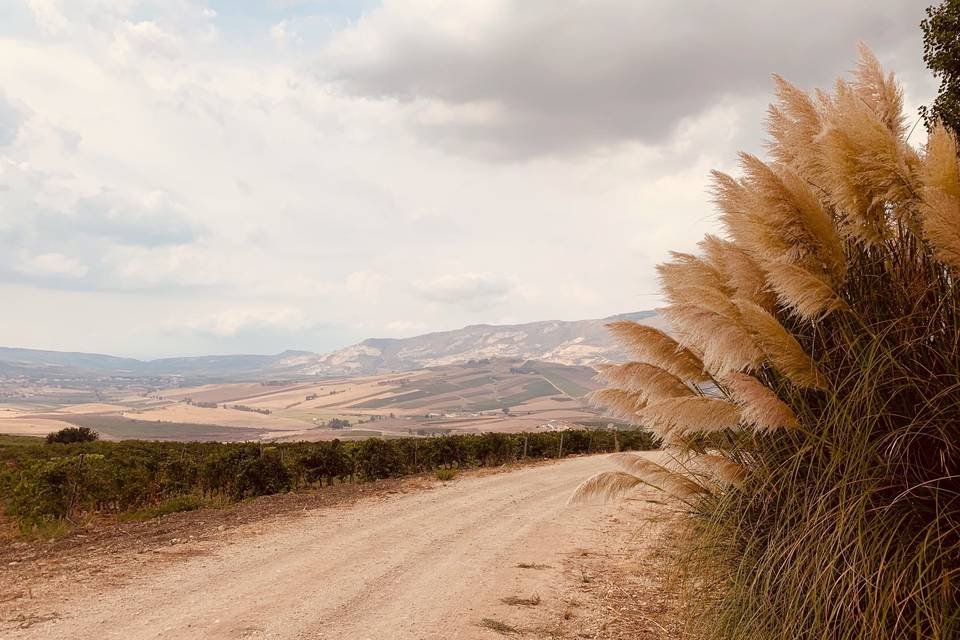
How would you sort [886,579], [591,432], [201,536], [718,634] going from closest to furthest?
[886,579] < [718,634] < [201,536] < [591,432]

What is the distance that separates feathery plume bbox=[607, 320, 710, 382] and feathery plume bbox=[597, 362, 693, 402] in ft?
0.30

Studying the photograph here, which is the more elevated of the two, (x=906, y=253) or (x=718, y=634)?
(x=906, y=253)

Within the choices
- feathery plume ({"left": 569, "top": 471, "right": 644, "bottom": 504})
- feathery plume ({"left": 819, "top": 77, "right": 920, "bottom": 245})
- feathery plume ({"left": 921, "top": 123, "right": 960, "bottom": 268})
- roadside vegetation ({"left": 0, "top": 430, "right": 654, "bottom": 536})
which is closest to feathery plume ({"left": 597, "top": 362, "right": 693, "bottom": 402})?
feathery plume ({"left": 569, "top": 471, "right": 644, "bottom": 504})

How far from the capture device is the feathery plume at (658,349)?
358cm

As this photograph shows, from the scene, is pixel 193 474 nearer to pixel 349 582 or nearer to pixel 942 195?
pixel 349 582

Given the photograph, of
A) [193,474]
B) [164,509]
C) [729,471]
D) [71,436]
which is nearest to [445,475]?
[193,474]

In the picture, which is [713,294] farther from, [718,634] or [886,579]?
[718,634]

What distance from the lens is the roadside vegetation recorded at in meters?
13.7

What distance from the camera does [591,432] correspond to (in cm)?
3381

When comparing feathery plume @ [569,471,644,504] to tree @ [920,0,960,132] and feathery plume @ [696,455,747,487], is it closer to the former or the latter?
feathery plume @ [696,455,747,487]

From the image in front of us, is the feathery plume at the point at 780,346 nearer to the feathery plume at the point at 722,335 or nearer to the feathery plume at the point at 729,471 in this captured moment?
the feathery plume at the point at 722,335

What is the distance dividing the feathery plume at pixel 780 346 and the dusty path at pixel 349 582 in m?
4.53

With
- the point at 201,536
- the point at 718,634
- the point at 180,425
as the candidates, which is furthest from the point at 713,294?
the point at 180,425

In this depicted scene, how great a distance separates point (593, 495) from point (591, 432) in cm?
3079
